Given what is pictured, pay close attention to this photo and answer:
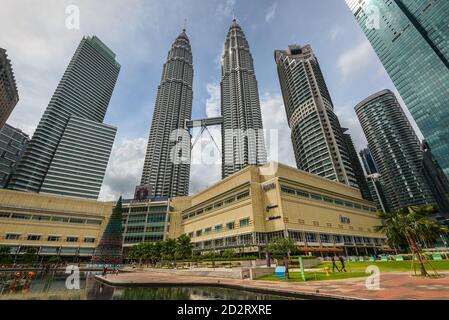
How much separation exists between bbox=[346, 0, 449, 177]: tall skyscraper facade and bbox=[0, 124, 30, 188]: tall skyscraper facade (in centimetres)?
22198

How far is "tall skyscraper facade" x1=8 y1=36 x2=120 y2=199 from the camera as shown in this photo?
131250 millimetres

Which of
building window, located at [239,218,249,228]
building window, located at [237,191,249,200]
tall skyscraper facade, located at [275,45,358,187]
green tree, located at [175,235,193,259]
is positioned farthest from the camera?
tall skyscraper facade, located at [275,45,358,187]

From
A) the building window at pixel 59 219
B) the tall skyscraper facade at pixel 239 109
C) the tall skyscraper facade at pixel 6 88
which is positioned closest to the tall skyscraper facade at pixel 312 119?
the tall skyscraper facade at pixel 239 109

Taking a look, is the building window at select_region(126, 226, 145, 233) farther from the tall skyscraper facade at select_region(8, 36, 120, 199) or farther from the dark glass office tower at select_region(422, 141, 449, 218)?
the dark glass office tower at select_region(422, 141, 449, 218)

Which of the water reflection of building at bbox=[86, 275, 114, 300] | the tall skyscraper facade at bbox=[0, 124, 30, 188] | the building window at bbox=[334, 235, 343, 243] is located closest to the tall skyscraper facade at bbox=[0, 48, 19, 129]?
the tall skyscraper facade at bbox=[0, 124, 30, 188]

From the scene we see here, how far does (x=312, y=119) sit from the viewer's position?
112812mm

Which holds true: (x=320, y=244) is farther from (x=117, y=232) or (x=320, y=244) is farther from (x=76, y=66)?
(x=76, y=66)

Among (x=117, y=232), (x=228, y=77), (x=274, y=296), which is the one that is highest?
(x=228, y=77)

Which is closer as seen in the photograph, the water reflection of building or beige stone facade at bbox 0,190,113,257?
the water reflection of building

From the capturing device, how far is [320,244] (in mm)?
51500

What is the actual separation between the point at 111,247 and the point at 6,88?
94949 mm

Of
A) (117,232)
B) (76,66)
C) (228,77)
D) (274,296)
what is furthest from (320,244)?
(76,66)

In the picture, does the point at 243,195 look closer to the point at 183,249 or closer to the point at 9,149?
the point at 183,249
